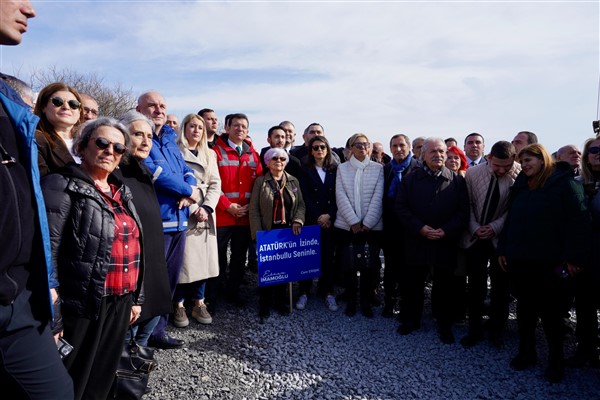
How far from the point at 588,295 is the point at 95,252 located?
16.6 ft

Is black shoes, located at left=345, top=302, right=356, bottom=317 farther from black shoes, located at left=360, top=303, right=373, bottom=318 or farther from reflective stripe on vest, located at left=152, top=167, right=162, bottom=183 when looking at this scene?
reflective stripe on vest, located at left=152, top=167, right=162, bottom=183

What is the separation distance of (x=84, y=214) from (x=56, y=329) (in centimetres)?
71

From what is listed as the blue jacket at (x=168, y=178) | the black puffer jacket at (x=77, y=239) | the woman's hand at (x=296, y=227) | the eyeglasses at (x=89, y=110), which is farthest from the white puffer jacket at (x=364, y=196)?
the black puffer jacket at (x=77, y=239)

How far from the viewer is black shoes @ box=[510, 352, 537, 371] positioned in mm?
4535

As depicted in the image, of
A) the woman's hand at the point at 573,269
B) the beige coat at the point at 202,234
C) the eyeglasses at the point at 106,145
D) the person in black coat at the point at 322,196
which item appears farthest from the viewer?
the person in black coat at the point at 322,196

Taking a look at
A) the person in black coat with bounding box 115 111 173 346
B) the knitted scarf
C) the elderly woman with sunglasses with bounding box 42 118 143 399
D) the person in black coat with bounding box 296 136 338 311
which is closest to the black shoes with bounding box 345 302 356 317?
the person in black coat with bounding box 296 136 338 311

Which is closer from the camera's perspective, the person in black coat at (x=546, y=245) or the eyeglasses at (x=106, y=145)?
the eyeglasses at (x=106, y=145)

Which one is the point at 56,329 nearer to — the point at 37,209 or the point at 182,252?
the point at 37,209

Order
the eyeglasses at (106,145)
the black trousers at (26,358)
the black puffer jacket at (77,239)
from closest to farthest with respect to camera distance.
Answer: the black trousers at (26,358) → the black puffer jacket at (77,239) → the eyeglasses at (106,145)

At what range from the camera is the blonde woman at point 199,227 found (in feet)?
16.8

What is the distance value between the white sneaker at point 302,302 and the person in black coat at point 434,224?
1420 millimetres

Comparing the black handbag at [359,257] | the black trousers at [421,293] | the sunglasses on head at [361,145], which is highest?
the sunglasses on head at [361,145]

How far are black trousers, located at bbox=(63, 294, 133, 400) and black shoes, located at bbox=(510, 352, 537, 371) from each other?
4000 mm

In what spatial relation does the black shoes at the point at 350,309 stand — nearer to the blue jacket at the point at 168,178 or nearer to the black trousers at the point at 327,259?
the black trousers at the point at 327,259
